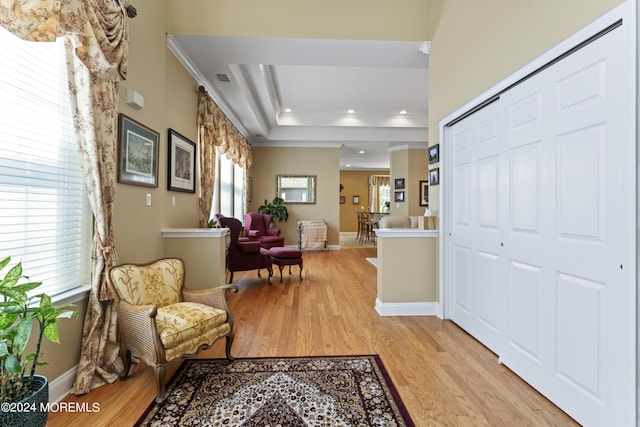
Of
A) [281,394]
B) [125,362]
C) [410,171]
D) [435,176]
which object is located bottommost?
[281,394]

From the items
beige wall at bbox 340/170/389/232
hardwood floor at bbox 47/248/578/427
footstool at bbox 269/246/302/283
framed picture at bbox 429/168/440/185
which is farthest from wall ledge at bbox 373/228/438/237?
beige wall at bbox 340/170/389/232

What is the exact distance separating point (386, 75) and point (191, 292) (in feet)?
15.3

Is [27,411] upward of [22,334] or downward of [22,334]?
downward

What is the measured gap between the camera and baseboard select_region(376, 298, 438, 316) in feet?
10.5

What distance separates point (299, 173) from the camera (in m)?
8.26

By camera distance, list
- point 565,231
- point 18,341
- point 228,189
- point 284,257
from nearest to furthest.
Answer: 1. point 18,341
2. point 565,231
3. point 284,257
4. point 228,189

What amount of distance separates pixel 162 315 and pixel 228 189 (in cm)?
443

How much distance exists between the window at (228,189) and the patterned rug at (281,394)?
11.0 ft

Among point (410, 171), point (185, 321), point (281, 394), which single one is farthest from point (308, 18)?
point (410, 171)

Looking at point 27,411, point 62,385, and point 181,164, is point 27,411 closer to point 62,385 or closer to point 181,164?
point 62,385

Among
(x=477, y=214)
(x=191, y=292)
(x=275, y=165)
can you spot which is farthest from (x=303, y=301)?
(x=275, y=165)

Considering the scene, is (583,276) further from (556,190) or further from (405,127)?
(405,127)

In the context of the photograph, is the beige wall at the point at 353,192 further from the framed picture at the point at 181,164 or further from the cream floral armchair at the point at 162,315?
the cream floral armchair at the point at 162,315

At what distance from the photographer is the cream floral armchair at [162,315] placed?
5.92ft
